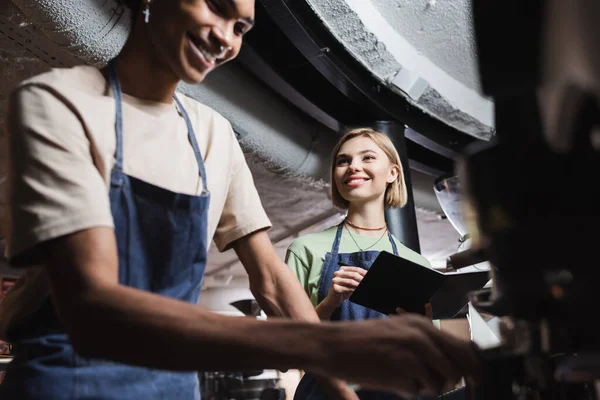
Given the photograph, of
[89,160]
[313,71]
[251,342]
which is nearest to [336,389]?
[251,342]

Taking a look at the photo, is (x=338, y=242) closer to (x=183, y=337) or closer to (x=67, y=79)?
(x=67, y=79)

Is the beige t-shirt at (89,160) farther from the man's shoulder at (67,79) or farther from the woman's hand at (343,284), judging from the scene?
the woman's hand at (343,284)

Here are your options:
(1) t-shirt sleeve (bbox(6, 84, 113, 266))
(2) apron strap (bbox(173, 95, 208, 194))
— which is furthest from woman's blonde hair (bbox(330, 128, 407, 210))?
(1) t-shirt sleeve (bbox(6, 84, 113, 266))

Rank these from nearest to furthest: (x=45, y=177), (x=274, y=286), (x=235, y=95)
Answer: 1. (x=45, y=177)
2. (x=274, y=286)
3. (x=235, y=95)

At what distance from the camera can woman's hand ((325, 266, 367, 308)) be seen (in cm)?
186

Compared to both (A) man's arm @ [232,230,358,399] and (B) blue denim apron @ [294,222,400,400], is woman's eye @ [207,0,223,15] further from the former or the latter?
(B) blue denim apron @ [294,222,400,400]

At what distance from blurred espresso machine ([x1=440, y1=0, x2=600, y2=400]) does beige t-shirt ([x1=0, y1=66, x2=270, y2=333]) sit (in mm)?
509

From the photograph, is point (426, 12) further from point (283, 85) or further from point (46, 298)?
point (46, 298)

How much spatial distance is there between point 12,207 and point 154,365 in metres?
0.32

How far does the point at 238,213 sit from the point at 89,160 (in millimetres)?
381

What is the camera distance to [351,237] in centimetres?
224

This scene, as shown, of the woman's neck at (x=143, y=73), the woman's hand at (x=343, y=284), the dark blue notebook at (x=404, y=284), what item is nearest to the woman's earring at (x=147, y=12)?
the woman's neck at (x=143, y=73)

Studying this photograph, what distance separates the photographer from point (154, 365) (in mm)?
683

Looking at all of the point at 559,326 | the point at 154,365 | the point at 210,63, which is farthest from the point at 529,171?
the point at 210,63
